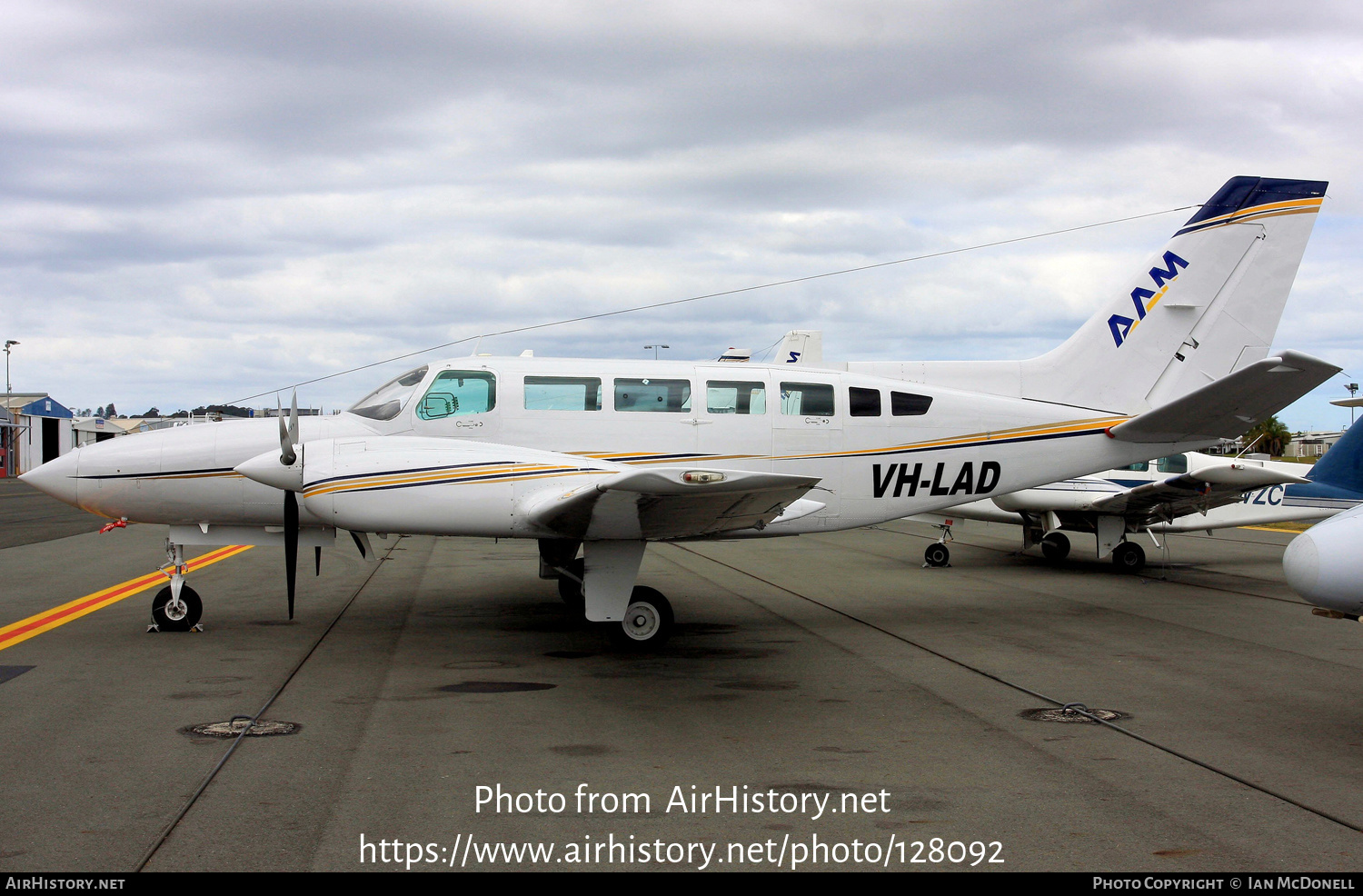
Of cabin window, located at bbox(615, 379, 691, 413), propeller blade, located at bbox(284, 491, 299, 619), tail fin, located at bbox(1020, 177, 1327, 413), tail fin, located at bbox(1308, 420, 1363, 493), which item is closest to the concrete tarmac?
propeller blade, located at bbox(284, 491, 299, 619)

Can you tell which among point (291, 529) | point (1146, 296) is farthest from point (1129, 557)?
point (291, 529)

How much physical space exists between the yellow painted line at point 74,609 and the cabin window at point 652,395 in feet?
15.0

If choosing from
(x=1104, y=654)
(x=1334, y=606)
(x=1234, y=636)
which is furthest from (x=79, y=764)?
(x=1234, y=636)

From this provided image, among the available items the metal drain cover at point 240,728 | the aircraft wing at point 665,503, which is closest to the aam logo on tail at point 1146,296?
the aircraft wing at point 665,503

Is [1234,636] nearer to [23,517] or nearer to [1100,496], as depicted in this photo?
[1100,496]

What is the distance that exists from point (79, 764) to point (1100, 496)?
15.3 m

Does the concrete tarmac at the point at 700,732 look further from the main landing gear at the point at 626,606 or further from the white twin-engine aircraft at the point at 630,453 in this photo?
the white twin-engine aircraft at the point at 630,453

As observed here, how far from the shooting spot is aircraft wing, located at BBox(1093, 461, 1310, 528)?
48.8ft

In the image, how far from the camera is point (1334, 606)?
5984mm

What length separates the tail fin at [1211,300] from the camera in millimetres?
12383

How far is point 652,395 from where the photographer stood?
10.1m

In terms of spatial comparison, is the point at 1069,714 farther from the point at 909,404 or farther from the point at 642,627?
the point at 909,404

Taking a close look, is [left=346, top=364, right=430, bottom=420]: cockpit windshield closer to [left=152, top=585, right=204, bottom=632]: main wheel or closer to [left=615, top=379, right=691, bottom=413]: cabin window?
[left=615, top=379, right=691, bottom=413]: cabin window

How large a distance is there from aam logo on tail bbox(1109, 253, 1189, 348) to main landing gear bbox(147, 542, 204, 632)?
11.6 metres
